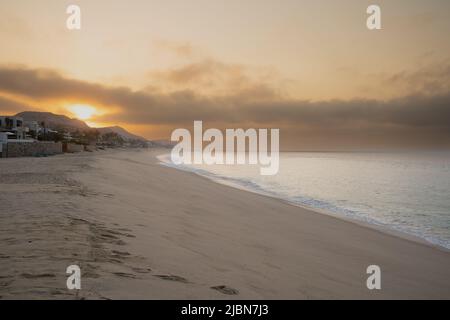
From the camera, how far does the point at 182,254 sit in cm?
641

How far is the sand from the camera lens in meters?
4.51

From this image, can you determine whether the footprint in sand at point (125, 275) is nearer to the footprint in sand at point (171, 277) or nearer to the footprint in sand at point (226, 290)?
the footprint in sand at point (171, 277)

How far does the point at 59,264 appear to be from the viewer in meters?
4.66

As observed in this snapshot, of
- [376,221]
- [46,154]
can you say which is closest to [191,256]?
[376,221]

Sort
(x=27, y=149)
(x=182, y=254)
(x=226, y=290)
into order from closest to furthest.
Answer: (x=226, y=290) → (x=182, y=254) → (x=27, y=149)

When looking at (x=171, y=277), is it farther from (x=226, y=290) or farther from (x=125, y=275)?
(x=226, y=290)

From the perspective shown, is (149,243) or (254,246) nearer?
(149,243)

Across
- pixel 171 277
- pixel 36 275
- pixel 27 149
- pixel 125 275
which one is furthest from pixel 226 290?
pixel 27 149

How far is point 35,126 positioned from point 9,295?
10870 cm

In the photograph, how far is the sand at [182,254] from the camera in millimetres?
4512

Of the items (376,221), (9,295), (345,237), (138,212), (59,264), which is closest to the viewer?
(9,295)

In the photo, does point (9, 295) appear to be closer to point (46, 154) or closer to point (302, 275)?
point (302, 275)

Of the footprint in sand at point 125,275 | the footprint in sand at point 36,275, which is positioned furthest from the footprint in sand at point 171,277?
the footprint in sand at point 36,275

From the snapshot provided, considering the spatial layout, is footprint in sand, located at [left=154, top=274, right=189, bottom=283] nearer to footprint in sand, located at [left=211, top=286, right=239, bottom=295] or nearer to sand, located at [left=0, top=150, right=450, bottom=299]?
sand, located at [left=0, top=150, right=450, bottom=299]
